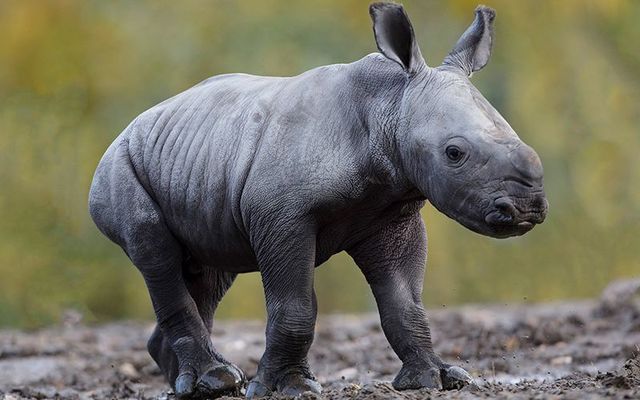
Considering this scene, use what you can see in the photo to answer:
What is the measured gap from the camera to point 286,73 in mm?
16531

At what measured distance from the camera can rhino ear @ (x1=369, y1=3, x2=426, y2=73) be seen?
6445mm

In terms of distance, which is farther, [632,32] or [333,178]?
[632,32]

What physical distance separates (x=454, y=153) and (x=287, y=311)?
4.11 feet

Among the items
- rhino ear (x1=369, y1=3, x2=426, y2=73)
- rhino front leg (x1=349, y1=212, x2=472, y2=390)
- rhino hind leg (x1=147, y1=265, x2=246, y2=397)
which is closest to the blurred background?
rhino hind leg (x1=147, y1=265, x2=246, y2=397)

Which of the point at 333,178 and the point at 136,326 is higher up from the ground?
the point at 136,326

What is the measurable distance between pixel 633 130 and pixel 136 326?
284 inches

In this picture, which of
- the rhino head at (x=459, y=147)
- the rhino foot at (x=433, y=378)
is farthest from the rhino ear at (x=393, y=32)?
the rhino foot at (x=433, y=378)

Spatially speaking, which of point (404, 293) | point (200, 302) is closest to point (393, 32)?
point (404, 293)

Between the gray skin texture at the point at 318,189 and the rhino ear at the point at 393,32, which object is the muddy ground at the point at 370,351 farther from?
the rhino ear at the point at 393,32

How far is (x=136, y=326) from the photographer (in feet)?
48.3

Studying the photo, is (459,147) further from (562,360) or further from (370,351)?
(370,351)

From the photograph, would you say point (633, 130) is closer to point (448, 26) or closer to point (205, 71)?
point (448, 26)

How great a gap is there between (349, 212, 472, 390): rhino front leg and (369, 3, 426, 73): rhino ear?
0.96 meters

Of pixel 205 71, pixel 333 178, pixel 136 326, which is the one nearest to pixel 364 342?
pixel 136 326
